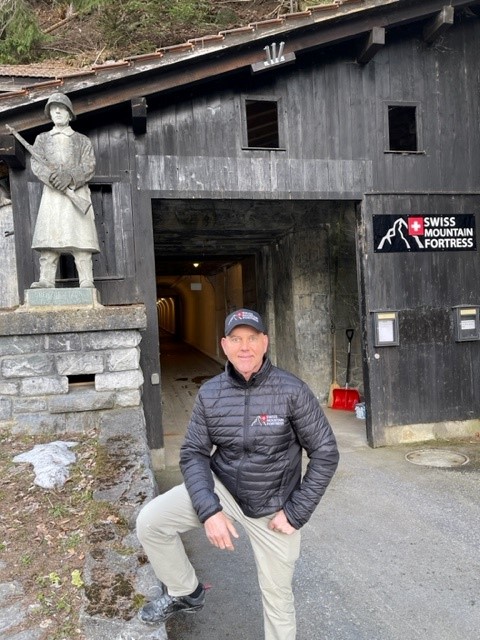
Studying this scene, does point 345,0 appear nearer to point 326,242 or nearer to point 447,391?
point 326,242

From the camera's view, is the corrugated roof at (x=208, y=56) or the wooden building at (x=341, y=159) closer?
the corrugated roof at (x=208, y=56)

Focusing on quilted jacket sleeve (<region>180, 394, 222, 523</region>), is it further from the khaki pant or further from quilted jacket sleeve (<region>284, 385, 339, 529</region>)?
quilted jacket sleeve (<region>284, 385, 339, 529</region>)

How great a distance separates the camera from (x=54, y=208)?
4664 millimetres

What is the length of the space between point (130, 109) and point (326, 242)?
4.91 metres

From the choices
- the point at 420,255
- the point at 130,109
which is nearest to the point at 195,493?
the point at 130,109

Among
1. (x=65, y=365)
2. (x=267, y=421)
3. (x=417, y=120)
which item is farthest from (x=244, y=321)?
(x=417, y=120)

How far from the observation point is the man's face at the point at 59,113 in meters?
4.55

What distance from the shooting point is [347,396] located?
9023 mm

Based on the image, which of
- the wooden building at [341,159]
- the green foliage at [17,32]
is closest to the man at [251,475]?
the wooden building at [341,159]

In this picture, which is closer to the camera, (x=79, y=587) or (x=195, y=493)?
(x=195, y=493)

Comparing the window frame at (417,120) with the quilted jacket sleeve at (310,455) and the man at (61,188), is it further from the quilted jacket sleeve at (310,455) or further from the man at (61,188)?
the quilted jacket sleeve at (310,455)

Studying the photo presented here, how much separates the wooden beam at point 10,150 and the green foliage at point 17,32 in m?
6.47

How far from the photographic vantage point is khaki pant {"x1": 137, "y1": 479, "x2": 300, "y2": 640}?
2.18 meters

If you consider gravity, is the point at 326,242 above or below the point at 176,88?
below
